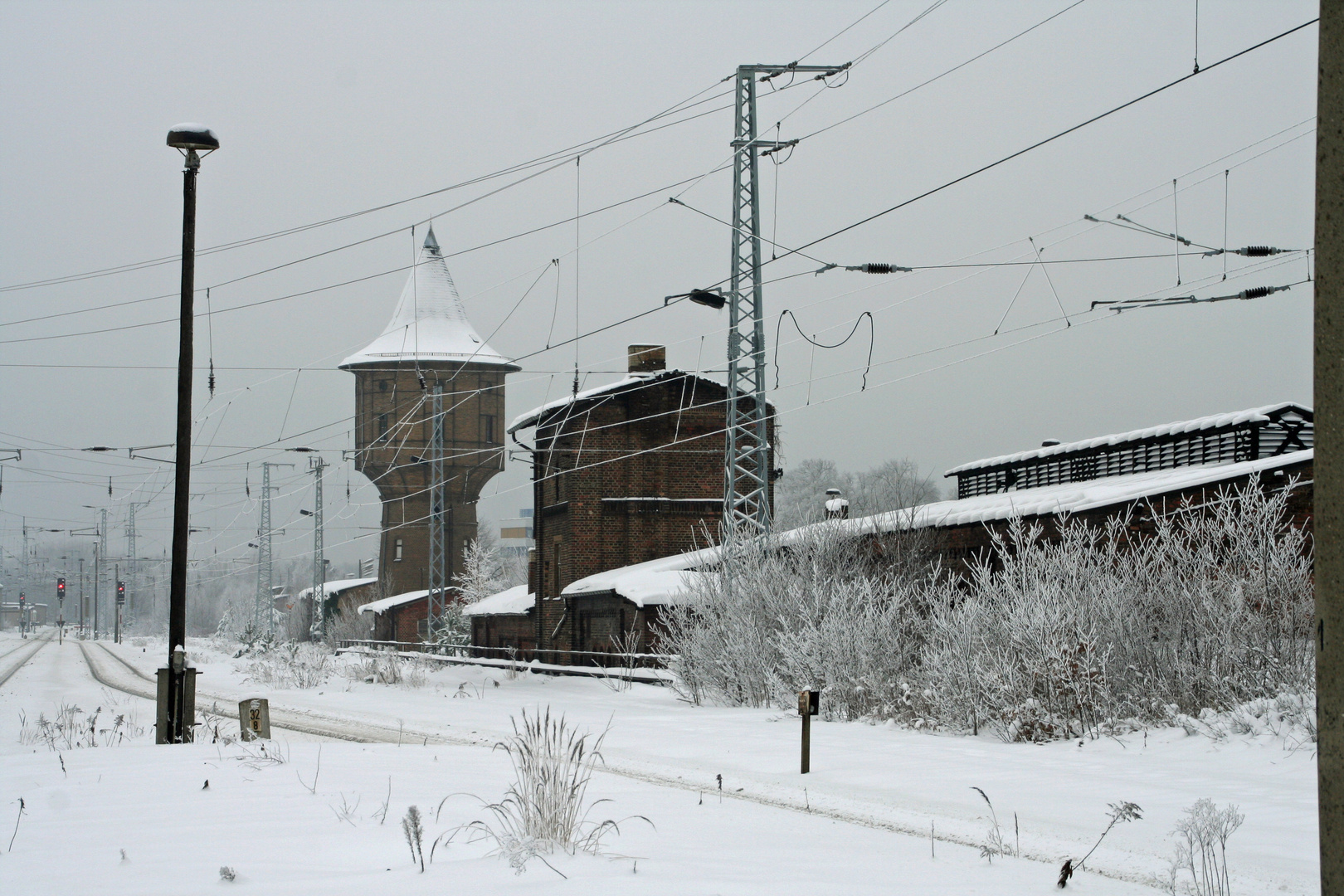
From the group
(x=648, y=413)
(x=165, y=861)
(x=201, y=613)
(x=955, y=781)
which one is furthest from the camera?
(x=201, y=613)

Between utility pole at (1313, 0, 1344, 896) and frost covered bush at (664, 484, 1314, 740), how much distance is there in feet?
31.4

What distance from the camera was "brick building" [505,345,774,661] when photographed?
38406 mm

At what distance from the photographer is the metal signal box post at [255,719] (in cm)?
1293

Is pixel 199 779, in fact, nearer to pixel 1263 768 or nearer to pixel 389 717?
pixel 1263 768

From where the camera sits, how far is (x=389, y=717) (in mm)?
19484

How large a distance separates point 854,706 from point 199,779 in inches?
400

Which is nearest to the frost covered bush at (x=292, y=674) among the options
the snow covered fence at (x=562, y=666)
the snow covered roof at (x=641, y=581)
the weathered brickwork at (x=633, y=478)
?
the snow covered fence at (x=562, y=666)

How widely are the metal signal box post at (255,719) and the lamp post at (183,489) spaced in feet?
3.94

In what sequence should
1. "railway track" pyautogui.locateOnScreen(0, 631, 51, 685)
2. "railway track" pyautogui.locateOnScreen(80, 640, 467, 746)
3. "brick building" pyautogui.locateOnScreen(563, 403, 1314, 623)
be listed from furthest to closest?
"railway track" pyautogui.locateOnScreen(0, 631, 51, 685) → "brick building" pyautogui.locateOnScreen(563, 403, 1314, 623) → "railway track" pyautogui.locateOnScreen(80, 640, 467, 746)

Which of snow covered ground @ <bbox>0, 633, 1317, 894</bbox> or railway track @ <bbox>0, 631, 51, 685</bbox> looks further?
railway track @ <bbox>0, 631, 51, 685</bbox>

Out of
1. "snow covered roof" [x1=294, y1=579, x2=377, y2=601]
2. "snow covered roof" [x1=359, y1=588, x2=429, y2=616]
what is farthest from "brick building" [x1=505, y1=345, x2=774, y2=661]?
"snow covered roof" [x1=294, y1=579, x2=377, y2=601]

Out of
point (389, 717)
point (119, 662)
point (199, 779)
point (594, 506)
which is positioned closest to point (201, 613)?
point (119, 662)

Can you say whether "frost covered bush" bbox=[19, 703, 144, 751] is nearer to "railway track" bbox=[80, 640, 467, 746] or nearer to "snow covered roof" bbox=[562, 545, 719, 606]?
"railway track" bbox=[80, 640, 467, 746]

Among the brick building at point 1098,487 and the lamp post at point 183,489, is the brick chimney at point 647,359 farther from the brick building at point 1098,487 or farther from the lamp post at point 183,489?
the lamp post at point 183,489
